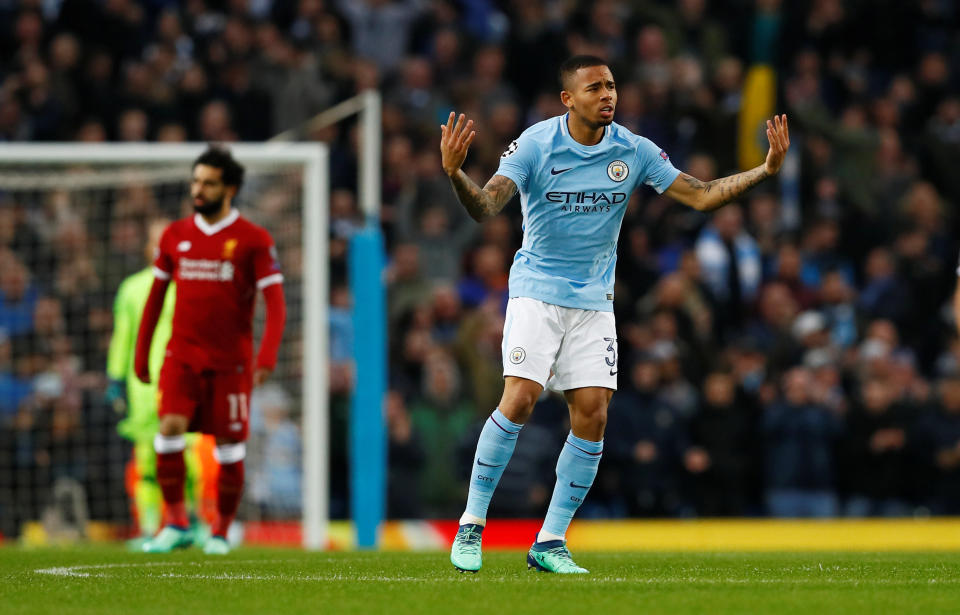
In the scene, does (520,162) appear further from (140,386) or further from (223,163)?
(140,386)

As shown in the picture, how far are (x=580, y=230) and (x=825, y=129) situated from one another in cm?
1173

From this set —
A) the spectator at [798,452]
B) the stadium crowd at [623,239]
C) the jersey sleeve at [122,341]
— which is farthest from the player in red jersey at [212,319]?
the spectator at [798,452]

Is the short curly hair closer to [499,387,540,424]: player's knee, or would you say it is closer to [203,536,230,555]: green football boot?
[203,536,230,555]: green football boot

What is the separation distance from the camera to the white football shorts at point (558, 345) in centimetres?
768

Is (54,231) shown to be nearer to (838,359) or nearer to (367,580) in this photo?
(838,359)

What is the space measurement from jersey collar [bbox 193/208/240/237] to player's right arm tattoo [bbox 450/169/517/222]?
9.90 feet

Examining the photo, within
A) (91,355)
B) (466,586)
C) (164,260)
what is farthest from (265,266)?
(91,355)

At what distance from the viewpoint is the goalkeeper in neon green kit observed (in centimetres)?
1187

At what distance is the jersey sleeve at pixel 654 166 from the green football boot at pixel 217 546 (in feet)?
11.9

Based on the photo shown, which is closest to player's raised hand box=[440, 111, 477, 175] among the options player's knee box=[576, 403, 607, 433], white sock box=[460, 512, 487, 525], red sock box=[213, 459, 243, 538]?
player's knee box=[576, 403, 607, 433]

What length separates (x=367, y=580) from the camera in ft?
24.1

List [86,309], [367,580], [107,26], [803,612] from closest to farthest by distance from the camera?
[803,612], [367,580], [86,309], [107,26]

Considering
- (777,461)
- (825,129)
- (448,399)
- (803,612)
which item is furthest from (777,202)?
(803,612)

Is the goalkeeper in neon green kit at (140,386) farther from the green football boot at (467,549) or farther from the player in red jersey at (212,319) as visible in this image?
the green football boot at (467,549)
